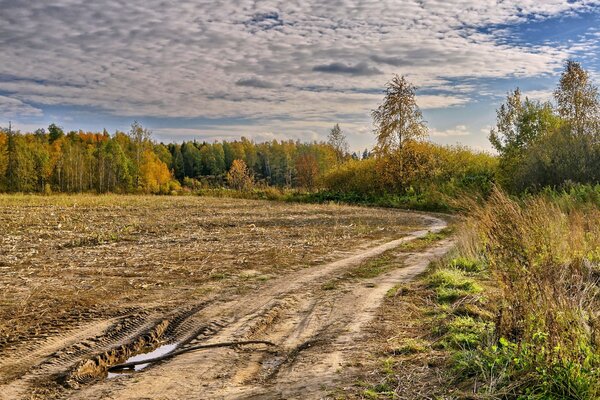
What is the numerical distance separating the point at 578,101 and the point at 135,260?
1023 inches

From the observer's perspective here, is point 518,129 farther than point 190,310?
Yes

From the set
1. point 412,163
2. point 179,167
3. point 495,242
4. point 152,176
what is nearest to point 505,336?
point 495,242

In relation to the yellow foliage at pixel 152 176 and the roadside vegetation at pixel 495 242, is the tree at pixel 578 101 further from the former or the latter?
the yellow foliage at pixel 152 176

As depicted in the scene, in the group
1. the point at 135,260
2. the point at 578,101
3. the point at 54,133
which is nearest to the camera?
the point at 135,260

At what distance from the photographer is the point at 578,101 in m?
28.3

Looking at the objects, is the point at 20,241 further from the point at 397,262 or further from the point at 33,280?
the point at 397,262

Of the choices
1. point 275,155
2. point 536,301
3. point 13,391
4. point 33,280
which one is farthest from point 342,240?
point 275,155

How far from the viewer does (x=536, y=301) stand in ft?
19.3

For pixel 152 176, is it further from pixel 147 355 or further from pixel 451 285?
pixel 147 355

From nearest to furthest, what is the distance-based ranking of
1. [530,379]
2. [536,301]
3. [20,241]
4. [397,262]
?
[530,379]
[536,301]
[397,262]
[20,241]

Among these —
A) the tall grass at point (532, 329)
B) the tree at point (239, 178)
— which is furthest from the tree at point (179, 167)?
the tall grass at point (532, 329)

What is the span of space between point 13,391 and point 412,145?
134 ft

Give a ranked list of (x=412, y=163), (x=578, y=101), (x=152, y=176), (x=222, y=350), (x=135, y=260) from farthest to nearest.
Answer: (x=152, y=176)
(x=412, y=163)
(x=578, y=101)
(x=135, y=260)
(x=222, y=350)

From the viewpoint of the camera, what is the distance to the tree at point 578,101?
27234 mm
